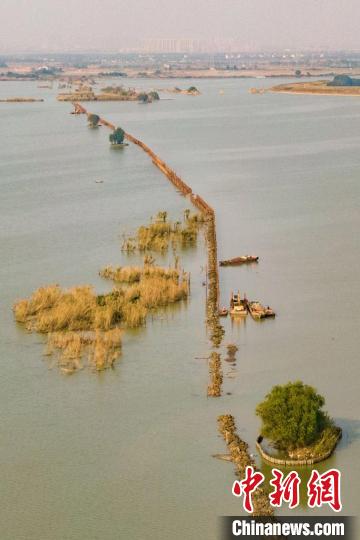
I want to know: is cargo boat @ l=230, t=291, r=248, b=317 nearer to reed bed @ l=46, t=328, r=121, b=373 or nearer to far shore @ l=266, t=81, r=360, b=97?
reed bed @ l=46, t=328, r=121, b=373

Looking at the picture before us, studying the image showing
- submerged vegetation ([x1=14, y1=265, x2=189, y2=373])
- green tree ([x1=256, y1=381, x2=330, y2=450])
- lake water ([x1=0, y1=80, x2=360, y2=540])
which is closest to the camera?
lake water ([x1=0, y1=80, x2=360, y2=540])

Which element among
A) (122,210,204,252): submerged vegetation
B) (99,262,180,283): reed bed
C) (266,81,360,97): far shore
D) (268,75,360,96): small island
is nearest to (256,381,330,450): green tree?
(99,262,180,283): reed bed

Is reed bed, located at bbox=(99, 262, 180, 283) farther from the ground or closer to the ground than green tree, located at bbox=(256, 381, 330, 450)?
farther from the ground

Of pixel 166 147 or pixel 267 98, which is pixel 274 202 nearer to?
pixel 166 147

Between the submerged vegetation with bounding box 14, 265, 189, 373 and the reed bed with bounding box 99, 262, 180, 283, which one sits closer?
the submerged vegetation with bounding box 14, 265, 189, 373

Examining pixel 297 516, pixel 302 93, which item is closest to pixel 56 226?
pixel 297 516

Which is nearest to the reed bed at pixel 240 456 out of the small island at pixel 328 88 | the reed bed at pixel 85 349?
the reed bed at pixel 85 349

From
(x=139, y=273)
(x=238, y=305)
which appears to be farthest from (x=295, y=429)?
(x=139, y=273)
